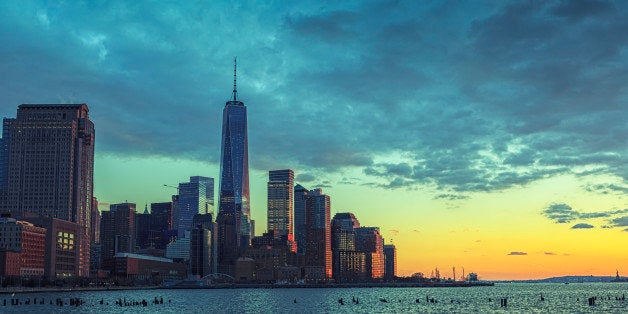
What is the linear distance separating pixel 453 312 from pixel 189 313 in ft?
225

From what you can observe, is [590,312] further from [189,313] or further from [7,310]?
[7,310]

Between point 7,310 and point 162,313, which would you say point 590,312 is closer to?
point 162,313

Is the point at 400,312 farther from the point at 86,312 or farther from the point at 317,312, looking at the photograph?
the point at 86,312

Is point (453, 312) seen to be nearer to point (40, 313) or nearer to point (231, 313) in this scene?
point (231, 313)

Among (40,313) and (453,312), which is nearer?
(40,313)

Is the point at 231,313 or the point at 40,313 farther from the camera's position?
the point at 231,313

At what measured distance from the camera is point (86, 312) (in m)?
183

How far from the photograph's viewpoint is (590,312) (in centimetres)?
19425

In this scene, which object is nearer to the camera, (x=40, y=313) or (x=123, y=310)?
(x=40, y=313)

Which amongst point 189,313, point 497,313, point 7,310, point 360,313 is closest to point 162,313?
point 189,313

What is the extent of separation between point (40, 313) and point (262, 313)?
53813 mm

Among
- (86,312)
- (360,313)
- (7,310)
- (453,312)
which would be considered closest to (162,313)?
(86,312)

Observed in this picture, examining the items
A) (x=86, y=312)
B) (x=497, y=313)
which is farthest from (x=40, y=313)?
(x=497, y=313)

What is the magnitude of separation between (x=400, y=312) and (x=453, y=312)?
49.6 ft
